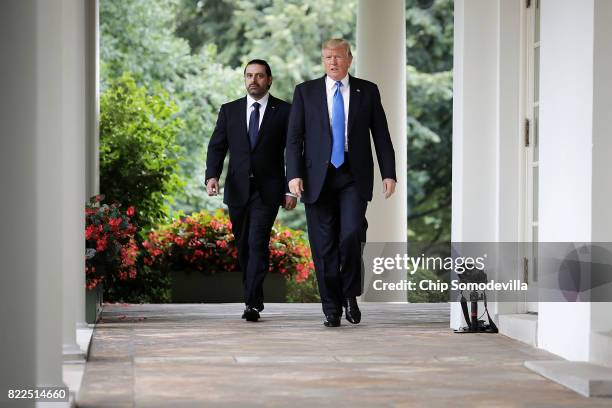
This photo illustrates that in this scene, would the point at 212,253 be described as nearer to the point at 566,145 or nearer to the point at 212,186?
the point at 212,186

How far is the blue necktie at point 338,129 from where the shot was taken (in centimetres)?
770

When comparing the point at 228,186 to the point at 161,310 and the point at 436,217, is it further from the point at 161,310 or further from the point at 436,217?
the point at 436,217

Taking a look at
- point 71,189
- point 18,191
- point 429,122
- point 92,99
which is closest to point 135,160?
point 92,99

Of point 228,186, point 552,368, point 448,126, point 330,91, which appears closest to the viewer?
point 552,368

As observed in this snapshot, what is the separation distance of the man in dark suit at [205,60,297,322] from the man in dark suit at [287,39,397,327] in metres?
0.51

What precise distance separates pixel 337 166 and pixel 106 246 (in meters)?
1.64

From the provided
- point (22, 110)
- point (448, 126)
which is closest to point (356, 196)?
point (22, 110)

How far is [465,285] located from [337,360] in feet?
5.91

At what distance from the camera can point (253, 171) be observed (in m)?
8.34

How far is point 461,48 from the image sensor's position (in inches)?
305

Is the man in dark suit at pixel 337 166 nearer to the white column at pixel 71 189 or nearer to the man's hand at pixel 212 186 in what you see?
the man's hand at pixel 212 186

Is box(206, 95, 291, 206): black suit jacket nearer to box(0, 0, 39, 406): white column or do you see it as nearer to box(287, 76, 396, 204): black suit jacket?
box(287, 76, 396, 204): black suit jacket

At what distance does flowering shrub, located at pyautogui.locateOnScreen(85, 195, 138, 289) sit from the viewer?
26.6 ft

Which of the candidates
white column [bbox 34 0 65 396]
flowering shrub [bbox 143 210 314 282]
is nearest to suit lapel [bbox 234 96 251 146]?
flowering shrub [bbox 143 210 314 282]
